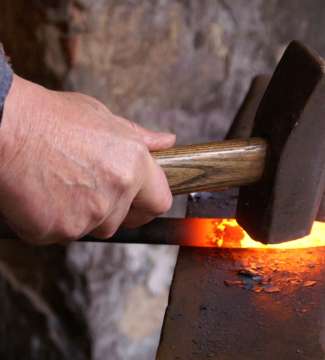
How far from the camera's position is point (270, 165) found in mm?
1185

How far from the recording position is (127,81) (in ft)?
5.29

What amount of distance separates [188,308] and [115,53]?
642mm

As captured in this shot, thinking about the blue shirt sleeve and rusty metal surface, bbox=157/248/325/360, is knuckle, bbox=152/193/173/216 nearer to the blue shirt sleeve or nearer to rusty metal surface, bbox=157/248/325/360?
rusty metal surface, bbox=157/248/325/360

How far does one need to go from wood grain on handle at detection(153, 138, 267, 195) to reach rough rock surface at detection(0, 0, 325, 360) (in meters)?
0.47

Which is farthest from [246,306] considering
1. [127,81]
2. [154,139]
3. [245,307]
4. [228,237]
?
[127,81]

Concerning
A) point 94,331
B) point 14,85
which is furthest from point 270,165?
point 94,331

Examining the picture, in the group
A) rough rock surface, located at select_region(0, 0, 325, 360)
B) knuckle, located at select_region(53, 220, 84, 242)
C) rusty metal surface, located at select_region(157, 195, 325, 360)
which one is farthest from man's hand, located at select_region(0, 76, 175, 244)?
rough rock surface, located at select_region(0, 0, 325, 360)

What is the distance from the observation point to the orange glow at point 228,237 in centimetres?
126

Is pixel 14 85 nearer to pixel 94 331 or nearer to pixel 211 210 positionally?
pixel 211 210

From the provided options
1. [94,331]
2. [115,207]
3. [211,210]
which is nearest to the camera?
[115,207]

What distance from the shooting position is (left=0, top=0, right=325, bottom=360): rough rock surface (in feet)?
5.05

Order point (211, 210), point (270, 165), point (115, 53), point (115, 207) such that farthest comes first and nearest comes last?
point (115, 53)
point (211, 210)
point (270, 165)
point (115, 207)

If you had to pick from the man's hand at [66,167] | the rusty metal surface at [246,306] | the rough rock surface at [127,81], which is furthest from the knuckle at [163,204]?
the rough rock surface at [127,81]

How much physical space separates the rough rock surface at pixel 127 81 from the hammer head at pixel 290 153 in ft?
1.50
